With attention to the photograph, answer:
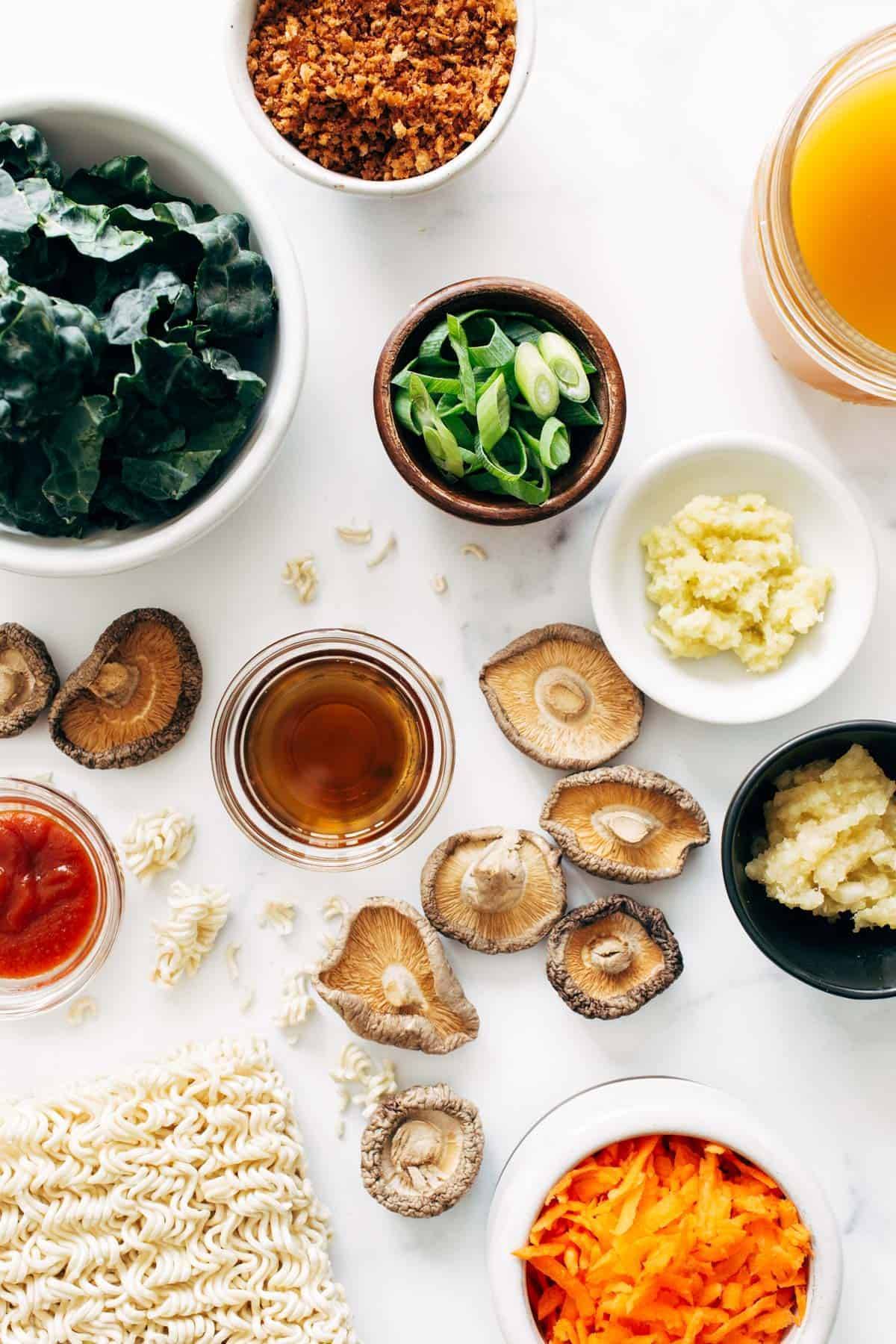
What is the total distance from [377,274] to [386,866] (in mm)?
1038

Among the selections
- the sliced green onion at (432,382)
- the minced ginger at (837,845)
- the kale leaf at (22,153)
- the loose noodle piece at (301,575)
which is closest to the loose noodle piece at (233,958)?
the loose noodle piece at (301,575)

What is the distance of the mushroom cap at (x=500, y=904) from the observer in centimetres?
193

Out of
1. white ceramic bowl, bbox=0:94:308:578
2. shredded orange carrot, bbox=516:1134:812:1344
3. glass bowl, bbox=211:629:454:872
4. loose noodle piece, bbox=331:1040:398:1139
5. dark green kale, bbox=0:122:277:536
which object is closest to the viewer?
dark green kale, bbox=0:122:277:536

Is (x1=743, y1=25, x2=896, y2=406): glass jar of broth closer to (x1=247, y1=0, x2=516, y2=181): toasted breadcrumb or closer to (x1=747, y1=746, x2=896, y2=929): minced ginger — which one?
(x1=247, y1=0, x2=516, y2=181): toasted breadcrumb

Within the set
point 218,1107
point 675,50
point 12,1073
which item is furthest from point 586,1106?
point 675,50

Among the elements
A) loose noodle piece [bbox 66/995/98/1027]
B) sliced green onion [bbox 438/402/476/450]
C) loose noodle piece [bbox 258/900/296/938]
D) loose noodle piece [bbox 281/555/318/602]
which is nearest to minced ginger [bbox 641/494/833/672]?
sliced green onion [bbox 438/402/476/450]

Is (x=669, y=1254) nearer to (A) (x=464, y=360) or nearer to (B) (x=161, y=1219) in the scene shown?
(B) (x=161, y=1219)

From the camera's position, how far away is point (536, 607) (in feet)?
6.54

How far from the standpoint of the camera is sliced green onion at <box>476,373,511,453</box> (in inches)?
66.6

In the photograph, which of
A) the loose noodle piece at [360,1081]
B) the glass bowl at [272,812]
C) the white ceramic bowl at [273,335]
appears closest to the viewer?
the white ceramic bowl at [273,335]

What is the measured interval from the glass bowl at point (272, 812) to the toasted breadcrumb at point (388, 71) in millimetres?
753

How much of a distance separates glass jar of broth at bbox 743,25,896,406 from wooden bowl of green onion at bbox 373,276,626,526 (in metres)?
0.30

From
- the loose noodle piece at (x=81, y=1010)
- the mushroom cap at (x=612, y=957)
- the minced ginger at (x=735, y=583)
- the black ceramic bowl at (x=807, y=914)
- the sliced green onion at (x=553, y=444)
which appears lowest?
the loose noodle piece at (x=81, y=1010)

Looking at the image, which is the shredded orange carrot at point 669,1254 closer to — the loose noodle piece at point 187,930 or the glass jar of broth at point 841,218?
the loose noodle piece at point 187,930
